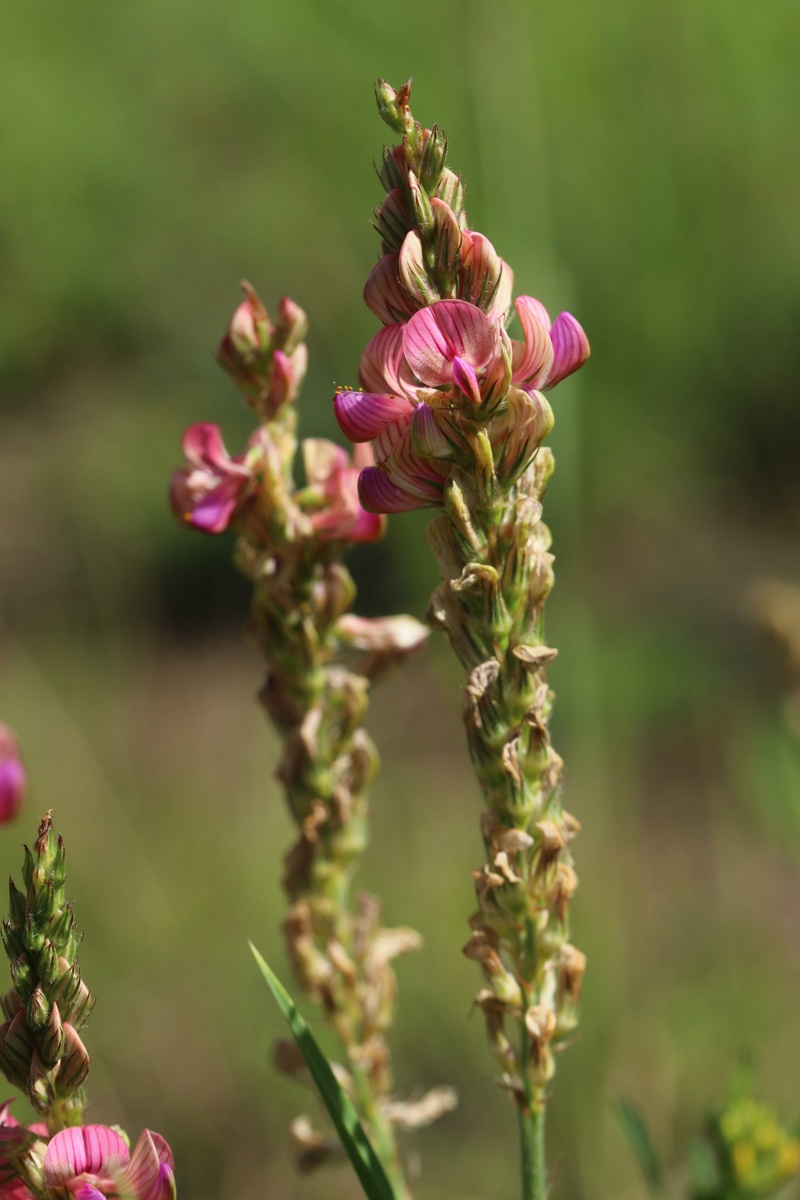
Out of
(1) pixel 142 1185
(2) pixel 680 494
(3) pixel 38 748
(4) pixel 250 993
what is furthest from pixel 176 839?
(1) pixel 142 1185

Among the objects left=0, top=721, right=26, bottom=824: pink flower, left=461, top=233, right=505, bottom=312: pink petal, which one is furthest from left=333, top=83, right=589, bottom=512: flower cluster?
left=0, top=721, right=26, bottom=824: pink flower

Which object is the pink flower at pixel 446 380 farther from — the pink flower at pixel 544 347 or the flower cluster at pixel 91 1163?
the flower cluster at pixel 91 1163

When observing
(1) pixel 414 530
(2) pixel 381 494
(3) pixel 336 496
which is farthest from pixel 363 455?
(1) pixel 414 530

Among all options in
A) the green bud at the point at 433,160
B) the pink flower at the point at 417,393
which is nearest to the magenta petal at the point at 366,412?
the pink flower at the point at 417,393

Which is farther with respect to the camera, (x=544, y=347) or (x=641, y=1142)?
(x=641, y=1142)

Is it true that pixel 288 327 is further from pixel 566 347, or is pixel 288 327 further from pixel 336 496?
pixel 566 347

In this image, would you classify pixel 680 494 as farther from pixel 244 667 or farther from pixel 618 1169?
pixel 618 1169
